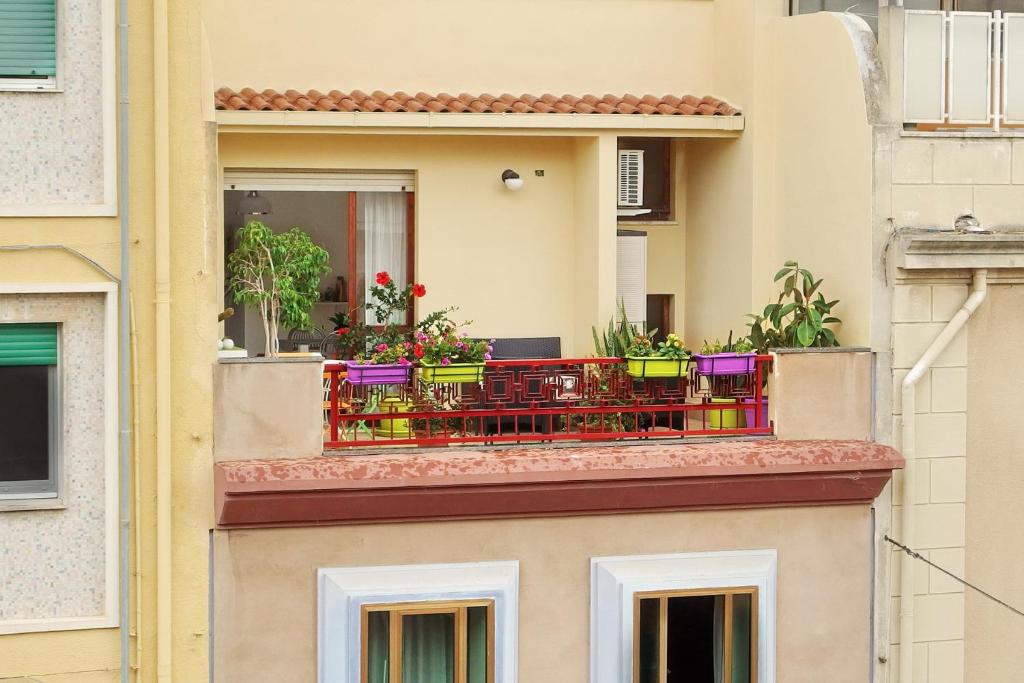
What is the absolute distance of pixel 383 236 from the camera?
618 inches

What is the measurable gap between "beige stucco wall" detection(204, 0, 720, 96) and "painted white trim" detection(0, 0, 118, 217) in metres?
3.65

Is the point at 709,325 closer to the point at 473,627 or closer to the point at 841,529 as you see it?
the point at 841,529

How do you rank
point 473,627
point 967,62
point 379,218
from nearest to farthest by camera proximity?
point 473,627 → point 967,62 → point 379,218

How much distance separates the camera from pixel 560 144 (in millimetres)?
15867

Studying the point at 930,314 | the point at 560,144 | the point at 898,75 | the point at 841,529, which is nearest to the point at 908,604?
the point at 841,529

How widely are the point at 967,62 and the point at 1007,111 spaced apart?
586 millimetres

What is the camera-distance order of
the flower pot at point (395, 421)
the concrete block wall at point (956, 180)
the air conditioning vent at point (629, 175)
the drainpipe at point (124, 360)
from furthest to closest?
1. the air conditioning vent at point (629, 175)
2. the concrete block wall at point (956, 180)
3. the flower pot at point (395, 421)
4. the drainpipe at point (124, 360)

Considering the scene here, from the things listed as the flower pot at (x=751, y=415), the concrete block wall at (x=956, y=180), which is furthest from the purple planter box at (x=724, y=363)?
the concrete block wall at (x=956, y=180)

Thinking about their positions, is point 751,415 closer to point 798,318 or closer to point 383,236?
point 798,318

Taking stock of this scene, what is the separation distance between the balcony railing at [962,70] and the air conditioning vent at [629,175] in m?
3.10

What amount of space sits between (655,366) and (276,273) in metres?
3.47

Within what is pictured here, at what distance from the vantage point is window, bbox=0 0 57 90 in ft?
38.3

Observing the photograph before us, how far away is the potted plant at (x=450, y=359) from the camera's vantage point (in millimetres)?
12984

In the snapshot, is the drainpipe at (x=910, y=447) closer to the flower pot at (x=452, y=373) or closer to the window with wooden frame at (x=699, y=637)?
the window with wooden frame at (x=699, y=637)
